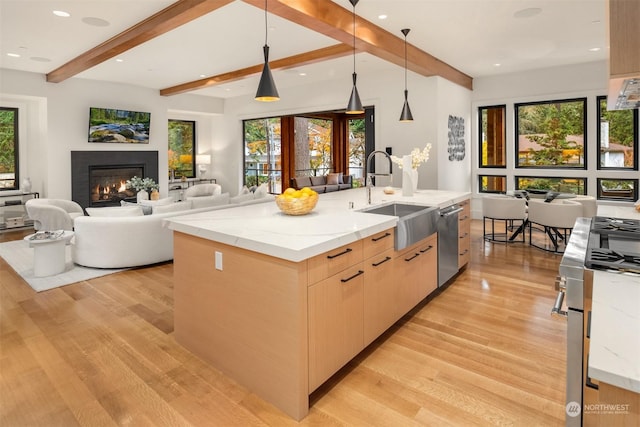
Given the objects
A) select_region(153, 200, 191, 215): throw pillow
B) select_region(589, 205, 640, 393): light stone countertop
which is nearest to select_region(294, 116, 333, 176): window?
select_region(153, 200, 191, 215): throw pillow

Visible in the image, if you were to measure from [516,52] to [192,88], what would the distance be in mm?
6117

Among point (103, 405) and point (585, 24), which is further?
point (585, 24)

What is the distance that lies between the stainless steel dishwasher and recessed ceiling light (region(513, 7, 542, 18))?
2262 mm

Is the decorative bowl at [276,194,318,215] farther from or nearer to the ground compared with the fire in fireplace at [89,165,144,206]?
nearer to the ground

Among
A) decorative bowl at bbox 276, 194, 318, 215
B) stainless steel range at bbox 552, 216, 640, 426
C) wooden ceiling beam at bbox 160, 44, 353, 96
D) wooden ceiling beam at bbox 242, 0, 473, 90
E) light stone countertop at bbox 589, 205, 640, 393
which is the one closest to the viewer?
light stone countertop at bbox 589, 205, 640, 393

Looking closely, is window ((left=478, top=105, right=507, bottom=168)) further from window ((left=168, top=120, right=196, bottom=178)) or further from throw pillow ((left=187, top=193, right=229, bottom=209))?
window ((left=168, top=120, right=196, bottom=178))

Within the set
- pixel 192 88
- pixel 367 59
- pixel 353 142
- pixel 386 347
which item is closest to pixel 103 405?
pixel 386 347

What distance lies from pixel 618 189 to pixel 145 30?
7793 millimetres

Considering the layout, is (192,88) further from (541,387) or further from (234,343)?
(541,387)

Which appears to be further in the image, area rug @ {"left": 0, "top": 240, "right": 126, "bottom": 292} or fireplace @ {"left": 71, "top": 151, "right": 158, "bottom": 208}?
fireplace @ {"left": 71, "top": 151, "right": 158, "bottom": 208}

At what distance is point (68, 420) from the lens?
1981 mm

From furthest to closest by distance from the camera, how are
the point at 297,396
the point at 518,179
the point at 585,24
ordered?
the point at 518,179 < the point at 585,24 < the point at 297,396

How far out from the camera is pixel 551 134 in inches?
290

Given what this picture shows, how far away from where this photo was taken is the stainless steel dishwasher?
12.0ft
